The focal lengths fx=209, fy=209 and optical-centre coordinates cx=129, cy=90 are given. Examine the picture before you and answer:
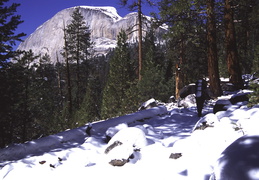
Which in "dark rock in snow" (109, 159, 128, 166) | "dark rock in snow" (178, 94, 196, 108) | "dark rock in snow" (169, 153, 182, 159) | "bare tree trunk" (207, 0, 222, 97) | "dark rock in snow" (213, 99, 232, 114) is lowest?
"dark rock in snow" (109, 159, 128, 166)

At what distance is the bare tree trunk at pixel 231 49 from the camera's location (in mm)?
9010

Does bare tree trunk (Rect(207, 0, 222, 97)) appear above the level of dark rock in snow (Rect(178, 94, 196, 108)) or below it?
above

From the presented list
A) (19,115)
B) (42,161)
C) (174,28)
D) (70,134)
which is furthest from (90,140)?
(174,28)

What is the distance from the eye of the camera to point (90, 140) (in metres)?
4.78

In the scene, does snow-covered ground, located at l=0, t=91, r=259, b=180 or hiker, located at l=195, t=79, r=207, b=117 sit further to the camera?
hiker, located at l=195, t=79, r=207, b=117

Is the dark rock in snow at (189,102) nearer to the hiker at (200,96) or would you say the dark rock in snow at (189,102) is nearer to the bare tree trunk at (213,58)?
the bare tree trunk at (213,58)

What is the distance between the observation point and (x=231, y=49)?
9391 millimetres

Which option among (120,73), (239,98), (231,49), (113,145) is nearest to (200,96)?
(239,98)

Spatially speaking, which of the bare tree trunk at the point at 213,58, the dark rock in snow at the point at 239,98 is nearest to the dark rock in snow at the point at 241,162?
the dark rock in snow at the point at 239,98

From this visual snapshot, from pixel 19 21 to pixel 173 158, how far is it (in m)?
6.47

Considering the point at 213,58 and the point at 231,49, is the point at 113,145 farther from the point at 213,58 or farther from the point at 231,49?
the point at 231,49

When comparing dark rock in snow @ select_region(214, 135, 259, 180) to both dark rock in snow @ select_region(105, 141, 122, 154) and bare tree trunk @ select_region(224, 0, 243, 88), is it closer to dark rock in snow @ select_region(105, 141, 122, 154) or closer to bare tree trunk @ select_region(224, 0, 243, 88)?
dark rock in snow @ select_region(105, 141, 122, 154)

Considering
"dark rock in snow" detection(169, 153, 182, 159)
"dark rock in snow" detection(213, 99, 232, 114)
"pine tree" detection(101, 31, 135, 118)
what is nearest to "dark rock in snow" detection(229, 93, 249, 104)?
"dark rock in snow" detection(213, 99, 232, 114)

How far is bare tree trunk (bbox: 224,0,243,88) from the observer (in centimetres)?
901
